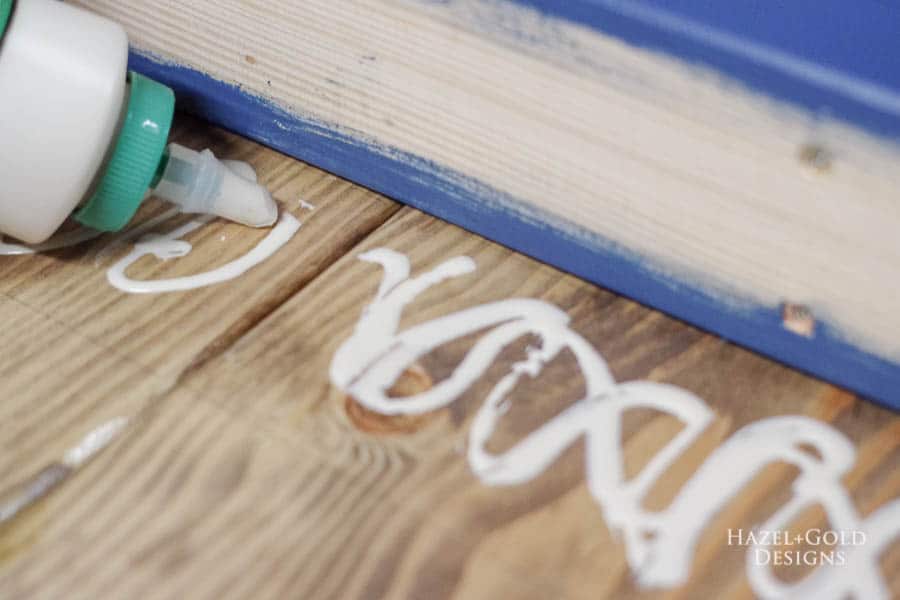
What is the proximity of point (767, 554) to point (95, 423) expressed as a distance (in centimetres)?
22

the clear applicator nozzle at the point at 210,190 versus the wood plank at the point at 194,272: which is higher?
the clear applicator nozzle at the point at 210,190

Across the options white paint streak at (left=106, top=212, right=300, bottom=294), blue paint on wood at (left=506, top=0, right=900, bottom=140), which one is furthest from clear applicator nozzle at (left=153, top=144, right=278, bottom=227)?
blue paint on wood at (left=506, top=0, right=900, bottom=140)

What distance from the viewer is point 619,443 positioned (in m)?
0.34

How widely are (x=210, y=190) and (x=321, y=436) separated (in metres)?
0.12

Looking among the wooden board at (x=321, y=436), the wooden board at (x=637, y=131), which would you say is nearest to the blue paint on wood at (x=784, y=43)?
the wooden board at (x=637, y=131)

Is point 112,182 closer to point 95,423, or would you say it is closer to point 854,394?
point 95,423

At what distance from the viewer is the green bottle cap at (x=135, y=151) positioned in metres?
0.37

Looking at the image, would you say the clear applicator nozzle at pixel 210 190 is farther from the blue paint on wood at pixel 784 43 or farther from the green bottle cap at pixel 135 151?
the blue paint on wood at pixel 784 43

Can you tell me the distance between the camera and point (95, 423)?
34cm

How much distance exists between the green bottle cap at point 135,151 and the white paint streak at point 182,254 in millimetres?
25

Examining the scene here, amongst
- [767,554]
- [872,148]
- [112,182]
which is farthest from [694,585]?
[112,182]

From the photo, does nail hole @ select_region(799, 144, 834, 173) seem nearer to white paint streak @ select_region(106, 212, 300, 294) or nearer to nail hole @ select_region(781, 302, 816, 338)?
nail hole @ select_region(781, 302, 816, 338)

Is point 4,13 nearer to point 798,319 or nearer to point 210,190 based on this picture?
point 210,190

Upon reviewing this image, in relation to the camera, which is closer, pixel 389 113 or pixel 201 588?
pixel 201 588
